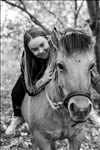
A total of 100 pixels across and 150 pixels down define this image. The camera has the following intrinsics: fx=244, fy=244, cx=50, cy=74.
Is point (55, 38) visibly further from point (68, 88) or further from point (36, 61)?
point (36, 61)

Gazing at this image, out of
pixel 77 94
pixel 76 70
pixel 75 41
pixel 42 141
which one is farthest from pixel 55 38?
pixel 42 141

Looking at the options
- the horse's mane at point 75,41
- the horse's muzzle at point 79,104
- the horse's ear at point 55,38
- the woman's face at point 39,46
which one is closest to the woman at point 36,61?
the woman's face at point 39,46

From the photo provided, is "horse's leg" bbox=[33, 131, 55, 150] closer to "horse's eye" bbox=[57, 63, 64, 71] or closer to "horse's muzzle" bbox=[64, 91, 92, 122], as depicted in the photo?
"horse's muzzle" bbox=[64, 91, 92, 122]

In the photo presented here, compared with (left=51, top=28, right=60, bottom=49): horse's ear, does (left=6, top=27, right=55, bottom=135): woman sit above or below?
below

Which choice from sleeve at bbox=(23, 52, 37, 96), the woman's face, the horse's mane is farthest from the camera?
sleeve at bbox=(23, 52, 37, 96)

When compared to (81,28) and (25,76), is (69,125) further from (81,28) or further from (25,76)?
(81,28)

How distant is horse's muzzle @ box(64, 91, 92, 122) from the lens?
1.69 m

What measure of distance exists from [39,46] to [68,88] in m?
0.63

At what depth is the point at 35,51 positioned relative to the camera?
2260 millimetres

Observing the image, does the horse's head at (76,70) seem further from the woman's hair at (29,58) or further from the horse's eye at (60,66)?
the woman's hair at (29,58)

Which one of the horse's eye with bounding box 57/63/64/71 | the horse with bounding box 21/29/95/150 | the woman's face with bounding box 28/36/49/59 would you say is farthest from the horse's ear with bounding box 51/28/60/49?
the woman's face with bounding box 28/36/49/59

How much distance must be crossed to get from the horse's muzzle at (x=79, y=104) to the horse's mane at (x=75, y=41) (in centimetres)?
→ 32

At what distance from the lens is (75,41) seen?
1792 mm

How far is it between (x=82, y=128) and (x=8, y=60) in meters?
11.6
